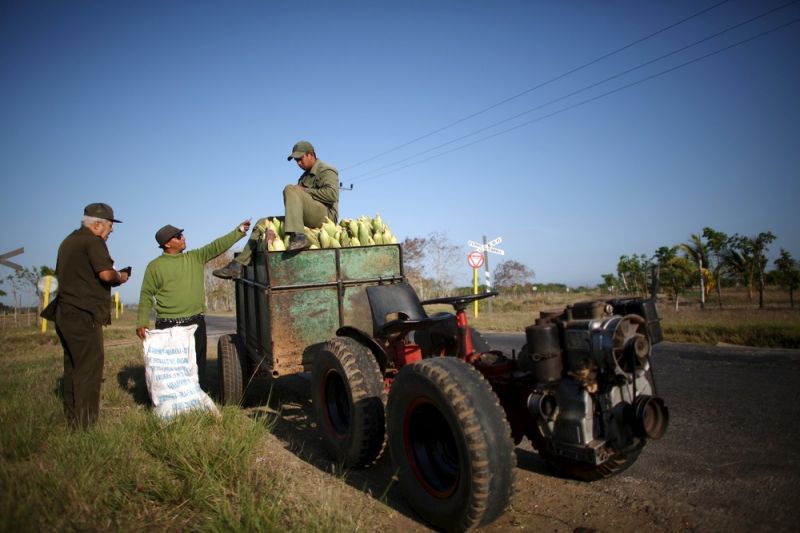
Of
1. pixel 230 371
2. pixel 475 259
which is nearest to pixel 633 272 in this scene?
pixel 475 259

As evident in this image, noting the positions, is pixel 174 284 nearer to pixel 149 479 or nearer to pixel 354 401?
pixel 149 479

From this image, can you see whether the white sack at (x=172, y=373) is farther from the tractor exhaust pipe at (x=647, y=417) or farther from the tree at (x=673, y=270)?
the tree at (x=673, y=270)

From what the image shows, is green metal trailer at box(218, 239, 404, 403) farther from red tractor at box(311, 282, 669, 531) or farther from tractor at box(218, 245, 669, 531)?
red tractor at box(311, 282, 669, 531)

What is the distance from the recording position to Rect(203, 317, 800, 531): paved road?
2947mm

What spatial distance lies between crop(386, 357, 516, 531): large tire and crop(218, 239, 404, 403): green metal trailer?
1.86m

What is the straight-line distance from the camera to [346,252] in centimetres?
508

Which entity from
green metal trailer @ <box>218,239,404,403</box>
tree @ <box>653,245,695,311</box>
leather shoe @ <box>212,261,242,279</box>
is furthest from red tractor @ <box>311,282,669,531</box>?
tree @ <box>653,245,695,311</box>

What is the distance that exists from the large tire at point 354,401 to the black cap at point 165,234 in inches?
99.9

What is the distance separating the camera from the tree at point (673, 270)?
93.6 feet

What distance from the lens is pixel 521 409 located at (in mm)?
3299

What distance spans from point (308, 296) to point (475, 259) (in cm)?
1315

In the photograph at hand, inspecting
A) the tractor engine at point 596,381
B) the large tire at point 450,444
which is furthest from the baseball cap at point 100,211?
the tractor engine at point 596,381

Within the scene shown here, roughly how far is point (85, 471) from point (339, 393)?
190 cm

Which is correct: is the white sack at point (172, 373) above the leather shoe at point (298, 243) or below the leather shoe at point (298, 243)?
below
